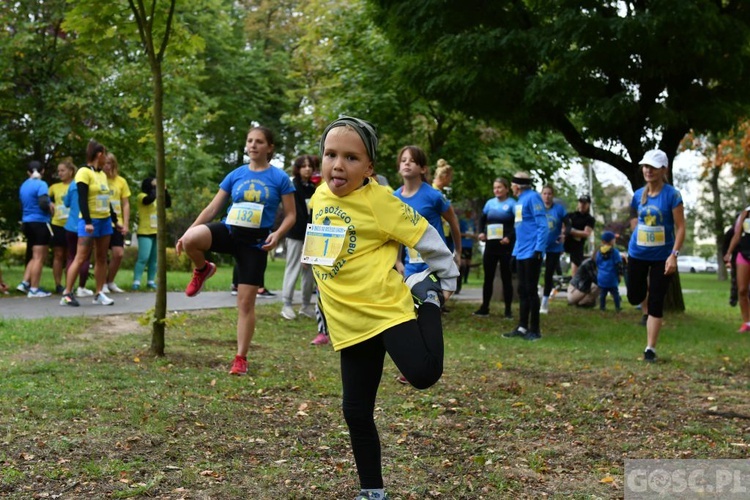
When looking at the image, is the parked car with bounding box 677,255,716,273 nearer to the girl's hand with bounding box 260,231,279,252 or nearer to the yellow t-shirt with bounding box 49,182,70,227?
the yellow t-shirt with bounding box 49,182,70,227

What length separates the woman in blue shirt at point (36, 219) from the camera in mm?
12906

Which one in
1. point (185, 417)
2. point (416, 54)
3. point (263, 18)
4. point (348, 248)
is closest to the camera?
point (348, 248)

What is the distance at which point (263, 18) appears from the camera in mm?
38906

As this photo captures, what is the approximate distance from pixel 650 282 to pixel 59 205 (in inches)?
367

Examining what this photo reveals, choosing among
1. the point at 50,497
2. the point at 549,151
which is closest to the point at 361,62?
the point at 549,151

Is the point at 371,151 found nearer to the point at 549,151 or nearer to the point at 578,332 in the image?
the point at 578,332

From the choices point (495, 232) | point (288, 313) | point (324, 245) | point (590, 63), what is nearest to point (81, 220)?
point (288, 313)

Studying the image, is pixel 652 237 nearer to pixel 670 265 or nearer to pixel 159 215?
pixel 670 265

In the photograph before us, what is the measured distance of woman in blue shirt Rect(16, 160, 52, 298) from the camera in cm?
1291

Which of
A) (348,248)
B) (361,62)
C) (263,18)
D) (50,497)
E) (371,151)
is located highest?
(263,18)

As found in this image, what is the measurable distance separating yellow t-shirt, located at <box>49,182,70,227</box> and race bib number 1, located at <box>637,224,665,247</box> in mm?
Result: 8922

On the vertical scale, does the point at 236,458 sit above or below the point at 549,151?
below

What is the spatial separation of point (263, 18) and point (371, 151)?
3686 cm

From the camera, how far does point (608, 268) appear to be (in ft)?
49.7
